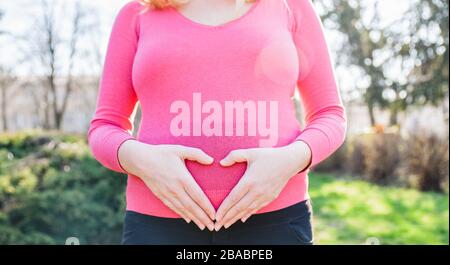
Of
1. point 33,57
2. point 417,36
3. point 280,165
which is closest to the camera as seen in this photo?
point 280,165

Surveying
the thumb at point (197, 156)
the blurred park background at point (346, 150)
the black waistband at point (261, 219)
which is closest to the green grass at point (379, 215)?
the blurred park background at point (346, 150)

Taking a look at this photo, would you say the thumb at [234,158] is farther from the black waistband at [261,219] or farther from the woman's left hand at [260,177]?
the black waistband at [261,219]

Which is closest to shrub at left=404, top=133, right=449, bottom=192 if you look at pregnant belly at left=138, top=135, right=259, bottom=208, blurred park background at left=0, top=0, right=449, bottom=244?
blurred park background at left=0, top=0, right=449, bottom=244

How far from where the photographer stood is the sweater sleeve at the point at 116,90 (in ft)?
3.54

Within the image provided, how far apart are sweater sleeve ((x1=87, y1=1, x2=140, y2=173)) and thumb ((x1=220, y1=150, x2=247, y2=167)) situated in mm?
214

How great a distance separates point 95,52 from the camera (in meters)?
10.0

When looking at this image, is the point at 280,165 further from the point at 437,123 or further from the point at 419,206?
the point at 437,123

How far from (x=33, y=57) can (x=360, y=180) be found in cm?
648

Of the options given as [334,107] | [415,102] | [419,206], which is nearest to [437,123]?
[415,102]

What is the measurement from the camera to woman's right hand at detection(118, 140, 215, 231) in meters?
0.98

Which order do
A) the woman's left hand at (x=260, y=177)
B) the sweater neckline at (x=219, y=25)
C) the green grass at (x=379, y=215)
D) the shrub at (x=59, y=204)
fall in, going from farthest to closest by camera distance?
the green grass at (x=379, y=215) < the shrub at (x=59, y=204) < the sweater neckline at (x=219, y=25) < the woman's left hand at (x=260, y=177)

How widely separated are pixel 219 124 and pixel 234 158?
8 centimetres

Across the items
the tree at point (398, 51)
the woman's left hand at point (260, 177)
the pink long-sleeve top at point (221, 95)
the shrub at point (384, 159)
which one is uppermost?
the tree at point (398, 51)

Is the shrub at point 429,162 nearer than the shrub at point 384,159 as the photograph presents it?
Yes
